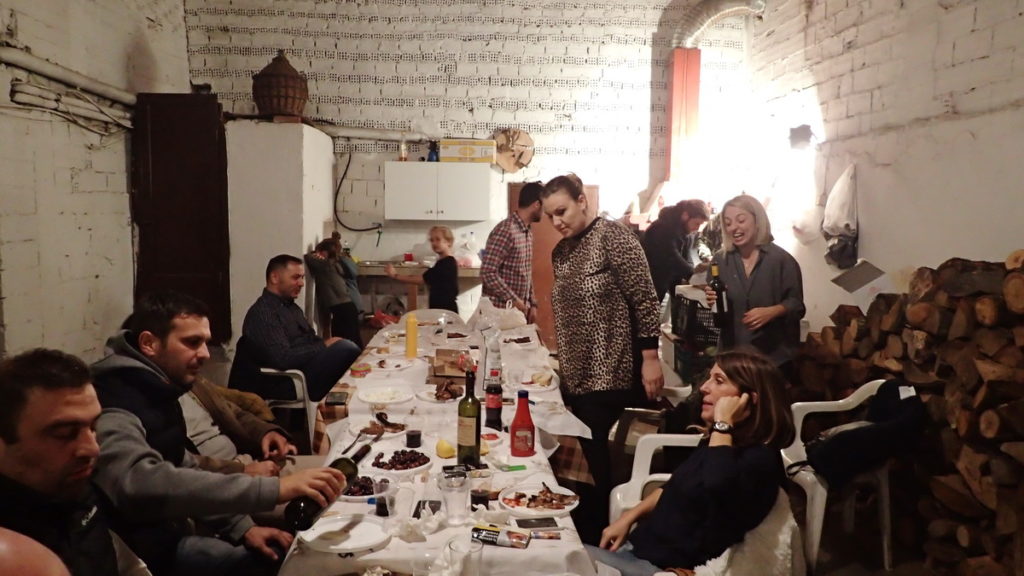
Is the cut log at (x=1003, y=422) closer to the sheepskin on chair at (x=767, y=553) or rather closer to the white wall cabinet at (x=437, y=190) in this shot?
the sheepskin on chair at (x=767, y=553)

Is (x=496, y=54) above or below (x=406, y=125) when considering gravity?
above

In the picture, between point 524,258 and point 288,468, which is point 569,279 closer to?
point 288,468

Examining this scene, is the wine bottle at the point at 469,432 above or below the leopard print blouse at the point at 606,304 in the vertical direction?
below

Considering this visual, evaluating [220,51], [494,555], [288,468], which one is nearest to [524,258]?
[288,468]

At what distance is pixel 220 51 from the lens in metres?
6.84

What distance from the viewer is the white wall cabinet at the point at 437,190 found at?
6812 millimetres

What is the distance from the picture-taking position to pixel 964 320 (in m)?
2.90

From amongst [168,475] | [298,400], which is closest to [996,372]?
[168,475]

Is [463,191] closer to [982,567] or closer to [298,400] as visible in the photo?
[298,400]

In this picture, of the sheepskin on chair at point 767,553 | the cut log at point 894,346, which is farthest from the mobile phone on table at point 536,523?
the cut log at point 894,346

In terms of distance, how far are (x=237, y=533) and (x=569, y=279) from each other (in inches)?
65.0

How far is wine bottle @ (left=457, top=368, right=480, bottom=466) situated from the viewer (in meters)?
2.13

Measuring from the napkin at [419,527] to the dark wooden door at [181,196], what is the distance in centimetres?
478

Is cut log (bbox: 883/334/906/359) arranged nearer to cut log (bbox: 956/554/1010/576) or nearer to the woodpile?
the woodpile
